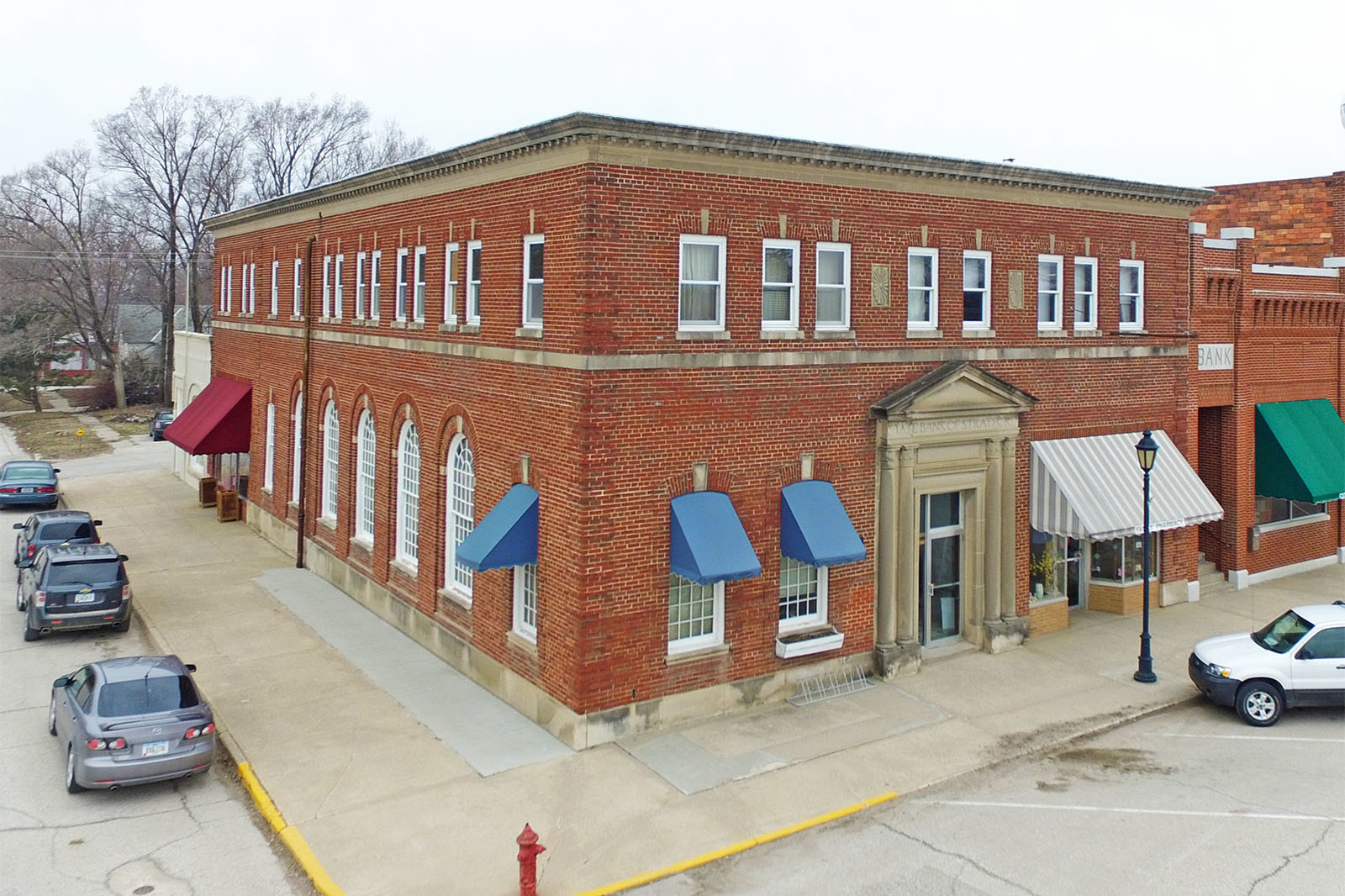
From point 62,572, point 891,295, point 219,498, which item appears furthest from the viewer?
point 219,498

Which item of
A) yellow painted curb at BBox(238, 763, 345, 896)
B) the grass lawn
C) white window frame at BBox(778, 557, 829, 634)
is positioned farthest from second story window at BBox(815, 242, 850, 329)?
Result: the grass lawn

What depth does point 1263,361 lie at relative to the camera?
25547 millimetres

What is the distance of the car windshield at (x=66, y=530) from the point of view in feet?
86.1

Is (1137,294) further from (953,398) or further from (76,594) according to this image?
(76,594)

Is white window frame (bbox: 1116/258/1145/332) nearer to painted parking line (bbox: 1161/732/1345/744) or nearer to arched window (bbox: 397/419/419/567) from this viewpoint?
painted parking line (bbox: 1161/732/1345/744)

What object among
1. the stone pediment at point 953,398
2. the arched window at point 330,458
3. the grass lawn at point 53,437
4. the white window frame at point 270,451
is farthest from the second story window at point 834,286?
the grass lawn at point 53,437

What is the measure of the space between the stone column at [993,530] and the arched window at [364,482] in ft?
42.5

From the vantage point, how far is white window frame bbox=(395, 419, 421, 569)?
21.7 meters

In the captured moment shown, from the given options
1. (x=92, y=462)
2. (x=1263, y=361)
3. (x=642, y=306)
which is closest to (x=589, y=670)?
(x=642, y=306)

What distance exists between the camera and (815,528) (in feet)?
55.5

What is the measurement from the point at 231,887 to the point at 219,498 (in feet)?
77.4

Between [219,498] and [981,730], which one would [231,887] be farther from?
[219,498]

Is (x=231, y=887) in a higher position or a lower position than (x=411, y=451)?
lower

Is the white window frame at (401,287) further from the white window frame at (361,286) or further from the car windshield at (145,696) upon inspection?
the car windshield at (145,696)
